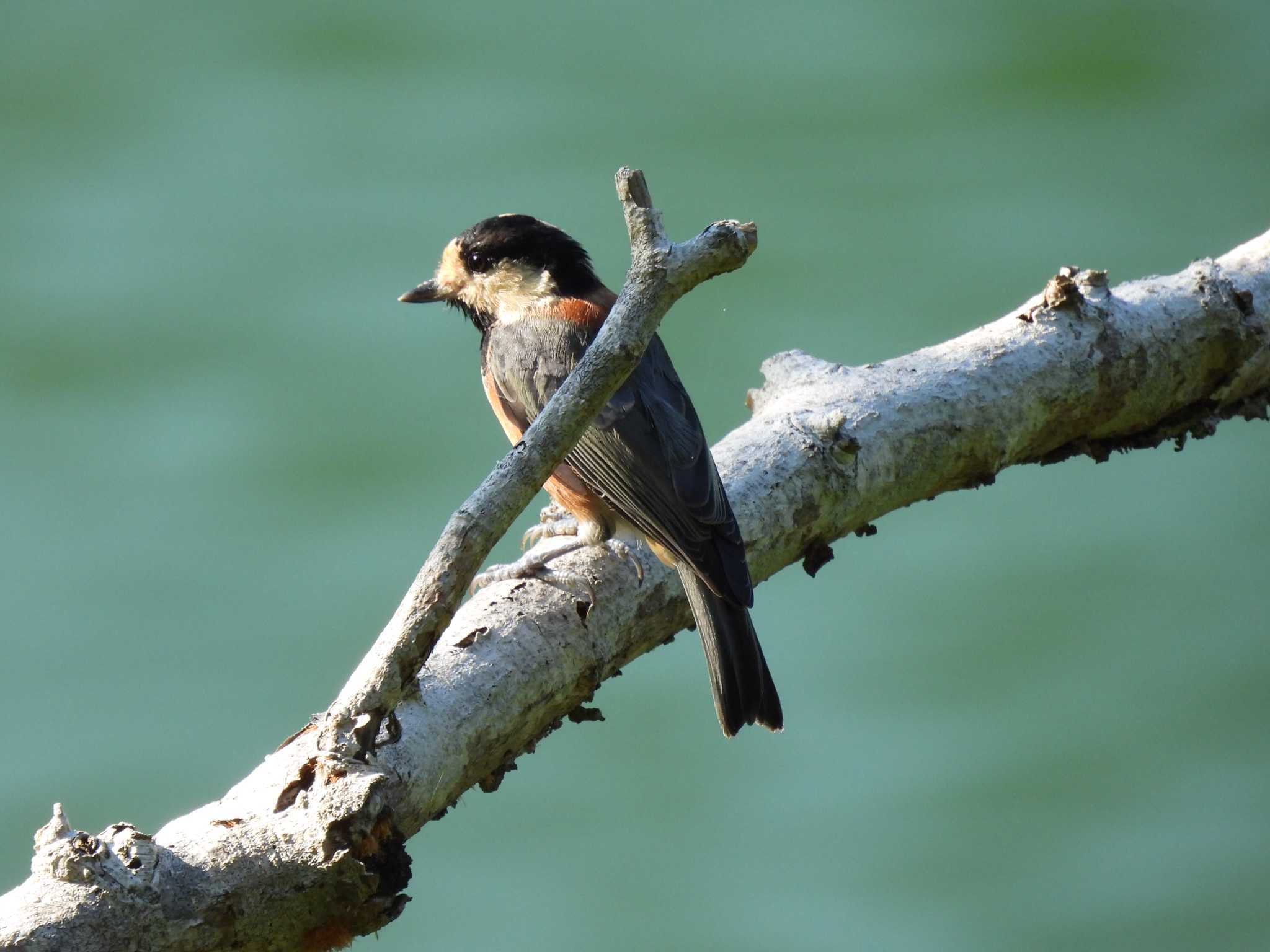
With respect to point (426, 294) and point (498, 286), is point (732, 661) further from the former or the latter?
point (426, 294)

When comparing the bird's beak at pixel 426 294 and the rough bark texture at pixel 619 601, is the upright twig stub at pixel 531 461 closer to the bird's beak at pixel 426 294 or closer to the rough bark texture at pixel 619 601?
the rough bark texture at pixel 619 601

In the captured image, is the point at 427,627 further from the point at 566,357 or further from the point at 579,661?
the point at 566,357

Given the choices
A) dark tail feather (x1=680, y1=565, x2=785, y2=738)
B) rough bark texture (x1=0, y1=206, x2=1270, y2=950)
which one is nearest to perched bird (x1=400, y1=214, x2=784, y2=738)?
dark tail feather (x1=680, y1=565, x2=785, y2=738)

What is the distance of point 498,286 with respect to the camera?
162 inches

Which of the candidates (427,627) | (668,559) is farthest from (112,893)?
(668,559)

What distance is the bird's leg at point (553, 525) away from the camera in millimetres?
3561

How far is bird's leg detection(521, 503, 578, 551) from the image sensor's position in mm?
3561

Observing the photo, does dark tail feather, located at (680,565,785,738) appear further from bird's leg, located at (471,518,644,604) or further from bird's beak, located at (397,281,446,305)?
bird's beak, located at (397,281,446,305)

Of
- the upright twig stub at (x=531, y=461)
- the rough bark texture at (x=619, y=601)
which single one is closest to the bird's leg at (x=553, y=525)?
the rough bark texture at (x=619, y=601)

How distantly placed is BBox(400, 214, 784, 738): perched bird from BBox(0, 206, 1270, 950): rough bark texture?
127mm

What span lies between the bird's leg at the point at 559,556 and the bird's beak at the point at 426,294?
1.11 metres

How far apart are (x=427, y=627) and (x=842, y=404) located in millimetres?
1538

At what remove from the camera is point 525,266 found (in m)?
4.09

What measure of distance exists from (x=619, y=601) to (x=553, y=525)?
Result: 29.5 inches
